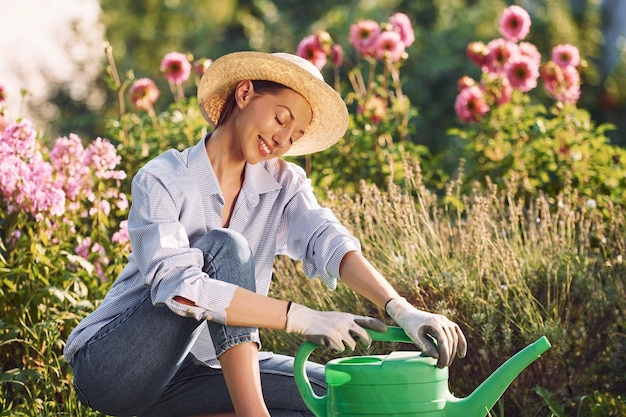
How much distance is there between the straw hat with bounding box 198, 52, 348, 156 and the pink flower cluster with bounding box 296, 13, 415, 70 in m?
1.88

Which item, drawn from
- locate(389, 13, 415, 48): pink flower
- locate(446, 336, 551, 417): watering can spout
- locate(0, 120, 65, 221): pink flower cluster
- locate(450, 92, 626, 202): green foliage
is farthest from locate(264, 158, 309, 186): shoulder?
locate(389, 13, 415, 48): pink flower

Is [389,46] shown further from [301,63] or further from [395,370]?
[395,370]

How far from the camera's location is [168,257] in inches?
84.0

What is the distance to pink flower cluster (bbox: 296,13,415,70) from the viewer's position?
4.58m

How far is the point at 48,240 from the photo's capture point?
11.4 feet

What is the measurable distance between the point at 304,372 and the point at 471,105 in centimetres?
286

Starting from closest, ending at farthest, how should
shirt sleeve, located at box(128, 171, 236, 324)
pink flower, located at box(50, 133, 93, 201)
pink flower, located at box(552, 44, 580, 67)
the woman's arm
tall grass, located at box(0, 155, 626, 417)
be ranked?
shirt sleeve, located at box(128, 171, 236, 324) < the woman's arm < tall grass, located at box(0, 155, 626, 417) < pink flower, located at box(50, 133, 93, 201) < pink flower, located at box(552, 44, 580, 67)

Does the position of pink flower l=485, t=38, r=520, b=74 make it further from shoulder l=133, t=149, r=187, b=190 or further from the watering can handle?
the watering can handle

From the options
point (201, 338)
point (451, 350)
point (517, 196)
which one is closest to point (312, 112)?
point (201, 338)

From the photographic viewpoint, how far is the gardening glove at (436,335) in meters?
1.97

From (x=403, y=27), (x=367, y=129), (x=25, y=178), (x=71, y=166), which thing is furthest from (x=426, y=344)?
(x=403, y=27)

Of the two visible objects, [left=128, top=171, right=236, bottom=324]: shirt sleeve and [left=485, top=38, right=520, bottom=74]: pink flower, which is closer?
[left=128, top=171, right=236, bottom=324]: shirt sleeve

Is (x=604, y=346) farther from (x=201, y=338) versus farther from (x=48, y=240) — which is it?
(x=48, y=240)

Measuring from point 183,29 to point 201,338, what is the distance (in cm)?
1322
